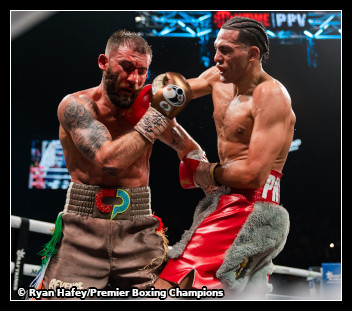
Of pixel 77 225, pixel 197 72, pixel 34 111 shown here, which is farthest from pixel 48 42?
pixel 77 225

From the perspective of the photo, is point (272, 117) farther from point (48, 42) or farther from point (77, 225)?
point (48, 42)

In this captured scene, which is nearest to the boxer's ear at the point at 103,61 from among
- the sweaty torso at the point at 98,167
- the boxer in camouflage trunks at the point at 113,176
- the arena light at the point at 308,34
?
the boxer in camouflage trunks at the point at 113,176

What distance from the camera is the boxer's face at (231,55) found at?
203cm

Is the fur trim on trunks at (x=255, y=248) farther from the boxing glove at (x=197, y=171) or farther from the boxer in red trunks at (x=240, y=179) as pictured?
the boxing glove at (x=197, y=171)

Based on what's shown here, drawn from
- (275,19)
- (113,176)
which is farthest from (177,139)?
(275,19)

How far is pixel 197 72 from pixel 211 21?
571 millimetres

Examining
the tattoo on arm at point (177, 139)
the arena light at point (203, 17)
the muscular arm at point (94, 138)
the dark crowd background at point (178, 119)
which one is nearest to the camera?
the muscular arm at point (94, 138)

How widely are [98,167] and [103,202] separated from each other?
0.16 metres

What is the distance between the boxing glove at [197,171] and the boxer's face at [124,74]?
40cm

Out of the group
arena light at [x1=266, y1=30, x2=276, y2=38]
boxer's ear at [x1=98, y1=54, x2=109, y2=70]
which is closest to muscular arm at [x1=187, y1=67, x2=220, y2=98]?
boxer's ear at [x1=98, y1=54, x2=109, y2=70]

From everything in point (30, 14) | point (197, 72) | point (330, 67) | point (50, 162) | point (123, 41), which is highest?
point (30, 14)

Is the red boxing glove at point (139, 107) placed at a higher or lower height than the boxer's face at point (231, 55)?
lower

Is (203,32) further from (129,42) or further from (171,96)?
(171,96)

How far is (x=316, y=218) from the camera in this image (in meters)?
6.97
